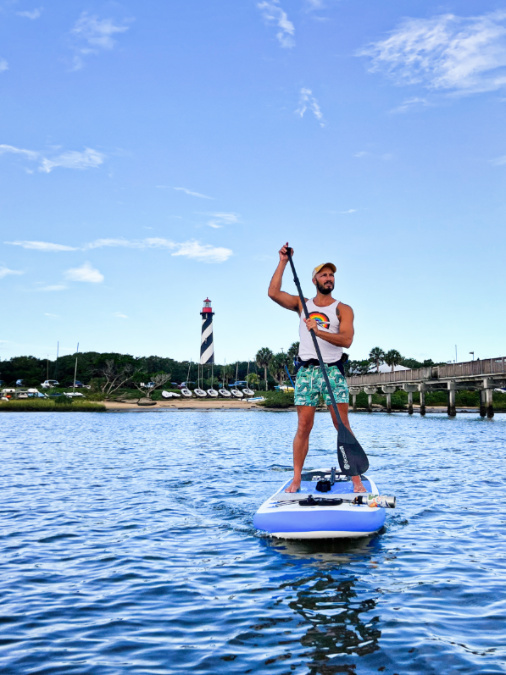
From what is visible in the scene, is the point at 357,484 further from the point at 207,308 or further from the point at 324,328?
the point at 207,308

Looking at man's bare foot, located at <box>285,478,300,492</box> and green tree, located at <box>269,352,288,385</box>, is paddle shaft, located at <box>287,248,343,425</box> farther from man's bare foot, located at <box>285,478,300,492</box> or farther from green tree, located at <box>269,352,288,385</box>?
A: green tree, located at <box>269,352,288,385</box>

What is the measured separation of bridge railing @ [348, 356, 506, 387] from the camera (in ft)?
143

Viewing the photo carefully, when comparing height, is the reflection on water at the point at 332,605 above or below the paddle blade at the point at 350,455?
below

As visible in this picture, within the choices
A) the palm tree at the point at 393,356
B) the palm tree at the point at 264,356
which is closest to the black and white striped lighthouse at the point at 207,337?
the palm tree at the point at 264,356

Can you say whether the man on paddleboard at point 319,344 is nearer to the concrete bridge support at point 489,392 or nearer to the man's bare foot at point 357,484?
the man's bare foot at point 357,484

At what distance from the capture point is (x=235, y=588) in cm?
588

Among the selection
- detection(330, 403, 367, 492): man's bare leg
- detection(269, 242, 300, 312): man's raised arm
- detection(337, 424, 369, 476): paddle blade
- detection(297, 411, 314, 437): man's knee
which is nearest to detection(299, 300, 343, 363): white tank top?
detection(269, 242, 300, 312): man's raised arm

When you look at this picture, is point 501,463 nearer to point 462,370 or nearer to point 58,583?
point 58,583

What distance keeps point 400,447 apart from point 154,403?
6722 centimetres

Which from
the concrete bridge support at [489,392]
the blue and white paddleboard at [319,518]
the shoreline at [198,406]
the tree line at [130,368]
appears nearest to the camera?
the blue and white paddleboard at [319,518]

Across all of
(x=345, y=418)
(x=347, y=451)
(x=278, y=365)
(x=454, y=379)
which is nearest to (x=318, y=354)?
(x=345, y=418)

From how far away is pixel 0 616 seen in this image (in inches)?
203

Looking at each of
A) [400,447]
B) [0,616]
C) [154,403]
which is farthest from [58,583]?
[154,403]

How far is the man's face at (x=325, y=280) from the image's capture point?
26.0 ft
